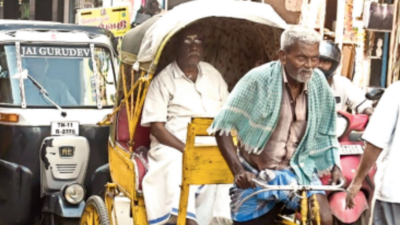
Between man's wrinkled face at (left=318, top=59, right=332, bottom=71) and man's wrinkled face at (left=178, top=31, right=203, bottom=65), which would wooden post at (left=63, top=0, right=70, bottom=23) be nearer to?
man's wrinkled face at (left=318, top=59, right=332, bottom=71)

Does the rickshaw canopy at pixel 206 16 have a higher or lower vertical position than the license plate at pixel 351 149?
higher

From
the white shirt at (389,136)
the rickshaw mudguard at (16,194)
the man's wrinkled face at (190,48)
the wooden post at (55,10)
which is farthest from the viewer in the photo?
the wooden post at (55,10)

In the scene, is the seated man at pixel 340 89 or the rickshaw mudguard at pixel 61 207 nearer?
the seated man at pixel 340 89

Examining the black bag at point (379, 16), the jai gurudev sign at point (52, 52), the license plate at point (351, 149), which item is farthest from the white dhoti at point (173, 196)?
the black bag at point (379, 16)

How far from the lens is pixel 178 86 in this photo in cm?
634

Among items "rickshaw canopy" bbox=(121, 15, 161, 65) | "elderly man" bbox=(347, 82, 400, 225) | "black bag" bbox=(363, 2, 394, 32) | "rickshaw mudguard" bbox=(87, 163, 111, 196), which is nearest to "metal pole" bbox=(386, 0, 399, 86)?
"black bag" bbox=(363, 2, 394, 32)

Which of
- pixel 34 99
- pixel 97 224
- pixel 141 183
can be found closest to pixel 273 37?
pixel 141 183

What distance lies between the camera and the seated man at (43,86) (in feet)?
25.9

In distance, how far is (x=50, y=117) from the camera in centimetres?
782

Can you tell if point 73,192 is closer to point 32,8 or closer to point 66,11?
point 66,11

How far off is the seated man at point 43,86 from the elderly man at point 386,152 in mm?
3818

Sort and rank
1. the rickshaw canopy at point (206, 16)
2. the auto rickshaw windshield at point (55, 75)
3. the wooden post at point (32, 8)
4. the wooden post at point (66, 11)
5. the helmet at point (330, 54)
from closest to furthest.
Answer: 1. the rickshaw canopy at point (206, 16)
2. the helmet at point (330, 54)
3. the auto rickshaw windshield at point (55, 75)
4. the wooden post at point (66, 11)
5. the wooden post at point (32, 8)

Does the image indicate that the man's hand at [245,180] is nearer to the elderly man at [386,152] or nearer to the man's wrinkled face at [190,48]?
the elderly man at [386,152]

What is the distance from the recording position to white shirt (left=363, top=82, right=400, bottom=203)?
4.70 m
